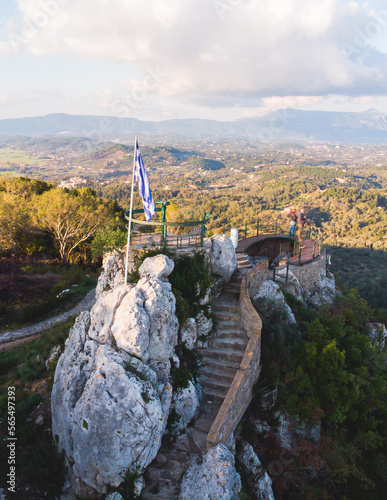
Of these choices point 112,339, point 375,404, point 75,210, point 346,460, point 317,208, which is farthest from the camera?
point 317,208

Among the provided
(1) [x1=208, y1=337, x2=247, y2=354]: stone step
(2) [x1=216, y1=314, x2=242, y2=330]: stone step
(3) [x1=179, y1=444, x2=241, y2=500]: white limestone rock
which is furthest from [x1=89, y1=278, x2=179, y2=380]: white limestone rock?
(2) [x1=216, y1=314, x2=242, y2=330]: stone step

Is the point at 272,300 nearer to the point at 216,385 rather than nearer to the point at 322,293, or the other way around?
the point at 216,385

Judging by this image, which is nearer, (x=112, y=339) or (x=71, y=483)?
(x=71, y=483)

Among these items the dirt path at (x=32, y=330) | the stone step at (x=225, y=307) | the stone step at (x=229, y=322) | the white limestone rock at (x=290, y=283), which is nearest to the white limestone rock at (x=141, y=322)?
the stone step at (x=229, y=322)

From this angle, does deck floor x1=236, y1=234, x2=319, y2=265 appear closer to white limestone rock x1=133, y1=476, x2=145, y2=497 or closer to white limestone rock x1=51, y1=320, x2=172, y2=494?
white limestone rock x1=51, y1=320, x2=172, y2=494

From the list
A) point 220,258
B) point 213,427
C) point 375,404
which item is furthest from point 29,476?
point 375,404

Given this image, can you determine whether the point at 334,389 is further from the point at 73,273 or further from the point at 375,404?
the point at 73,273
